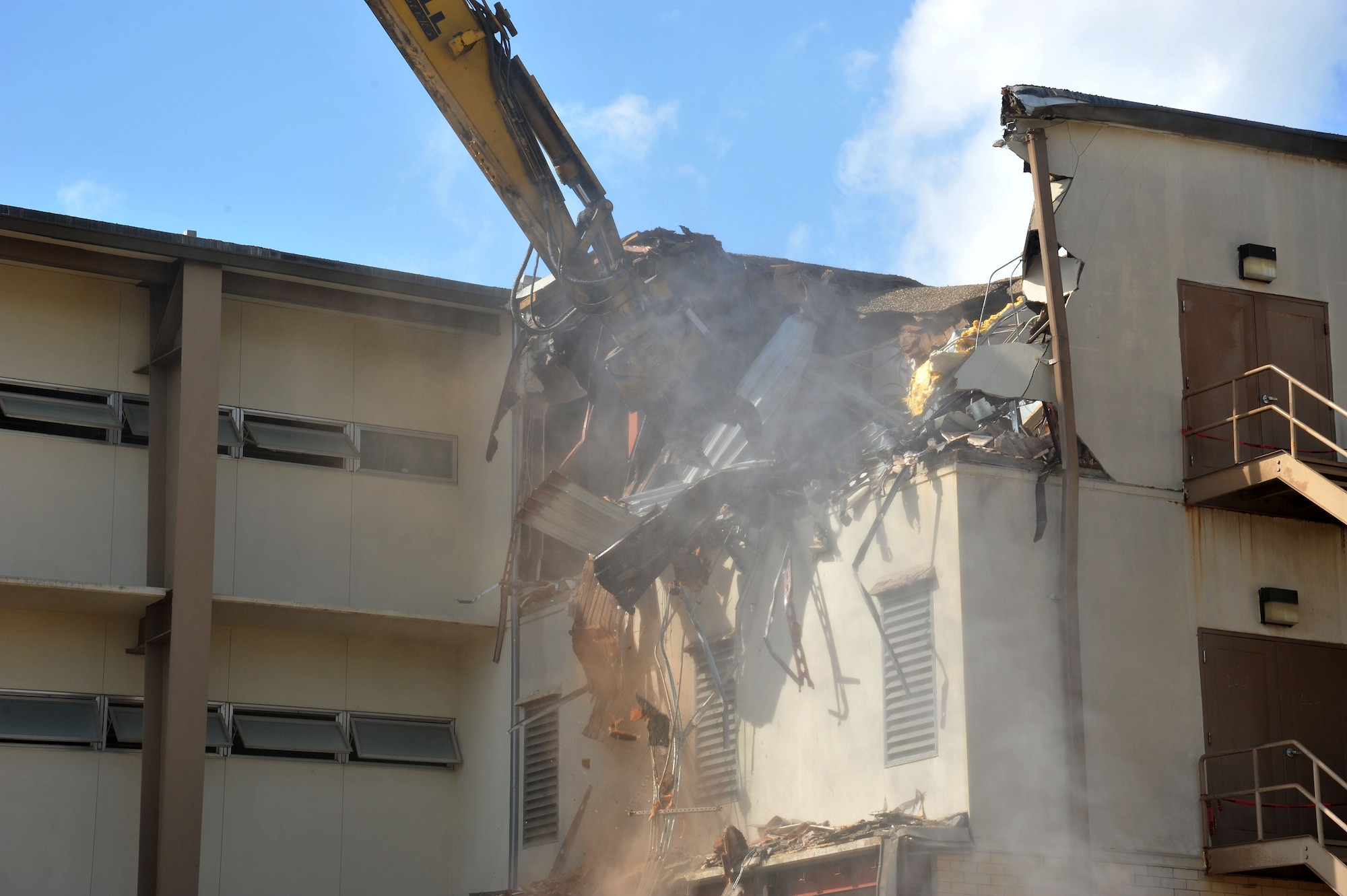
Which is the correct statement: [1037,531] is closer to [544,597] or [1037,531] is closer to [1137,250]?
[1137,250]

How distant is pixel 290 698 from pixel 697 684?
17.9 feet

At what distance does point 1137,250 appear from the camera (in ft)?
41.7

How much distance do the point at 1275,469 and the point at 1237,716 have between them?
2032 mm

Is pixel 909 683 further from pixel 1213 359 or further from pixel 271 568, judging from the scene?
pixel 271 568

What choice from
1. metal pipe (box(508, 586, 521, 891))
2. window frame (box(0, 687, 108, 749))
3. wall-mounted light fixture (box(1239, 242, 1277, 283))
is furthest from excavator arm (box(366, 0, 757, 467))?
window frame (box(0, 687, 108, 749))

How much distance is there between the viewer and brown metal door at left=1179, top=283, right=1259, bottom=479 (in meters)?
12.5

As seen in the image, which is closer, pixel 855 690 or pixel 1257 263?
pixel 855 690

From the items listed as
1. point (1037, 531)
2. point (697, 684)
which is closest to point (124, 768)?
point (697, 684)

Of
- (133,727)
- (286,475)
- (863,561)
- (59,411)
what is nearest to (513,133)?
(863,561)

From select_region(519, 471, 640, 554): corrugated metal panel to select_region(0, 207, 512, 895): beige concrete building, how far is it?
2.72m

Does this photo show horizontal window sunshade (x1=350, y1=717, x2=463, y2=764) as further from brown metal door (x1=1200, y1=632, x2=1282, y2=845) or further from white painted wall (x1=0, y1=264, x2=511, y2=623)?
brown metal door (x1=1200, y1=632, x2=1282, y2=845)

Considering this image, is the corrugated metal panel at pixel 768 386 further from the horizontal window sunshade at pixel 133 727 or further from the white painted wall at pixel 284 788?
the horizontal window sunshade at pixel 133 727

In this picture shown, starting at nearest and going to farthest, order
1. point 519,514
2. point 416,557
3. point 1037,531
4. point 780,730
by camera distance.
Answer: point 1037,531 < point 780,730 < point 519,514 < point 416,557

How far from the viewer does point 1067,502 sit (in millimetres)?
11453
